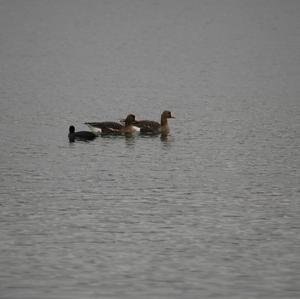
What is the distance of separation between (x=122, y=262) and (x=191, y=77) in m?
58.8

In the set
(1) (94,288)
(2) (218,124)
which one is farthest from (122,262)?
(2) (218,124)

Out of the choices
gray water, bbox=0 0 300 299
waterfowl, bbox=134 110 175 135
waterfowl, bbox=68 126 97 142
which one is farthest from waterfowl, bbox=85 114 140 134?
gray water, bbox=0 0 300 299

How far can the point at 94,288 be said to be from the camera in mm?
A: 17781

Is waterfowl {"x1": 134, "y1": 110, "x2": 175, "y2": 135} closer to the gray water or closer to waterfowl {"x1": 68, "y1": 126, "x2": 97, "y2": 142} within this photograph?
the gray water

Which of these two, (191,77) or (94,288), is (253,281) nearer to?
(94,288)

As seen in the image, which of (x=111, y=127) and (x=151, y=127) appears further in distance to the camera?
(x=151, y=127)

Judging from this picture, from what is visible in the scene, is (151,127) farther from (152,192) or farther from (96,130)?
(152,192)

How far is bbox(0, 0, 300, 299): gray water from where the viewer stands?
18641mm

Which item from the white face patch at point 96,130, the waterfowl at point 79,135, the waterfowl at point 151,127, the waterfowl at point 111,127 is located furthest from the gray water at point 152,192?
the white face patch at point 96,130

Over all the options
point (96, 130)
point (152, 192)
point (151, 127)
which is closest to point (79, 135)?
point (96, 130)

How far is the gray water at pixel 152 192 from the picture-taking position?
18.6 meters

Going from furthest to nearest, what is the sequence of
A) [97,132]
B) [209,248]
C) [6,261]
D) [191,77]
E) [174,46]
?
[174,46], [191,77], [97,132], [209,248], [6,261]

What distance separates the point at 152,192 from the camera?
89.3 ft

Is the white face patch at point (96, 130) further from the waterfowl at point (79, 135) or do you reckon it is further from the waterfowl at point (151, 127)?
the waterfowl at point (151, 127)
